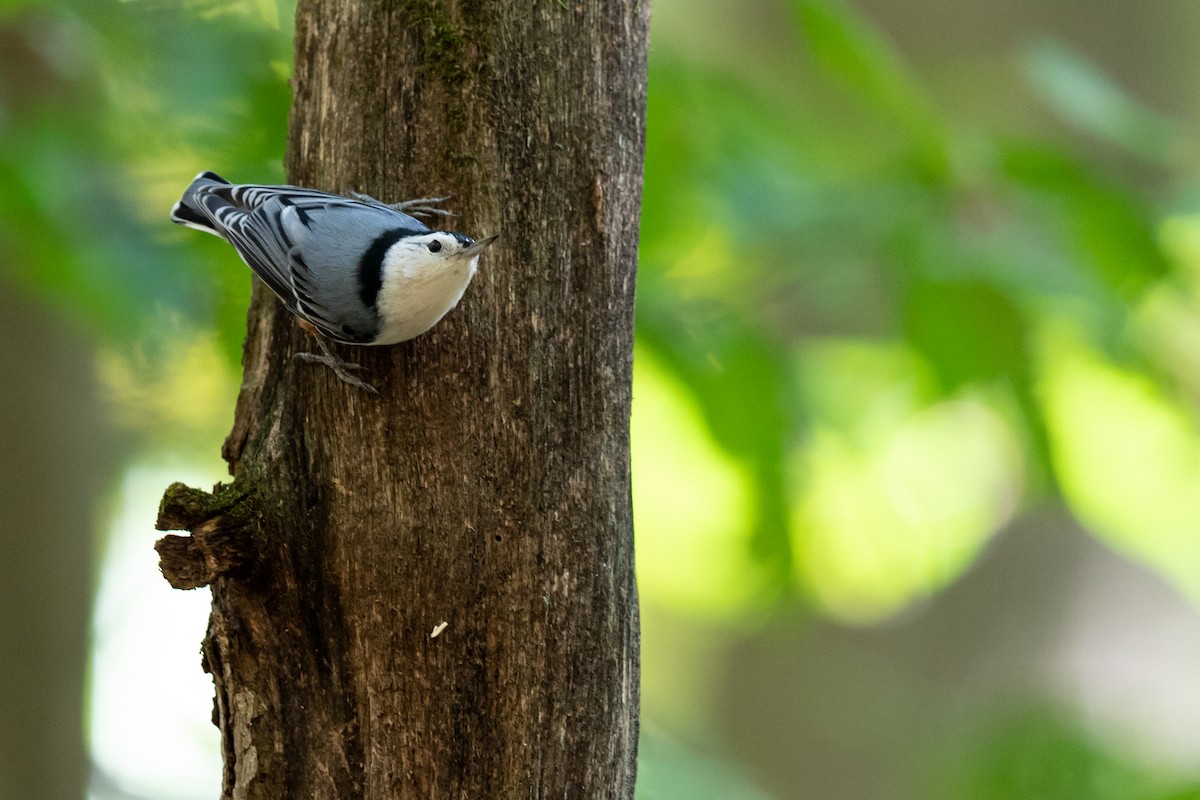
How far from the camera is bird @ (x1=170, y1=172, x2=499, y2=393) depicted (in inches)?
46.9

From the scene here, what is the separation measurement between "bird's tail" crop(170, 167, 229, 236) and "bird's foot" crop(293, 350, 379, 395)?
462mm

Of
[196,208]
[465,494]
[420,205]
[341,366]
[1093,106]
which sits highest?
[1093,106]

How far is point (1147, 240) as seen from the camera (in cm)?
191

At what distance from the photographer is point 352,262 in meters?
1.33

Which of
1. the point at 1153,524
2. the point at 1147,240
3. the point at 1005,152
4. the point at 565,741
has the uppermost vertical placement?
the point at 1005,152

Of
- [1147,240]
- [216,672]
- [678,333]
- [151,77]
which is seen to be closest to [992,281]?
[1147,240]

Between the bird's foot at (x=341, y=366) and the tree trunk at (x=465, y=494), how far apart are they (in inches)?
0.5

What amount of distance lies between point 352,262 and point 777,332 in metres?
1.51

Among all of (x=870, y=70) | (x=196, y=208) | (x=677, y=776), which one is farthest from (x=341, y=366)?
(x=870, y=70)

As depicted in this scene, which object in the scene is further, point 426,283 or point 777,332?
point 777,332

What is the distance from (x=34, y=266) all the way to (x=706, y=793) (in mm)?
1819

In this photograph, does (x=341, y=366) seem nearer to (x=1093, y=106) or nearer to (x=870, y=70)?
(x=870, y=70)

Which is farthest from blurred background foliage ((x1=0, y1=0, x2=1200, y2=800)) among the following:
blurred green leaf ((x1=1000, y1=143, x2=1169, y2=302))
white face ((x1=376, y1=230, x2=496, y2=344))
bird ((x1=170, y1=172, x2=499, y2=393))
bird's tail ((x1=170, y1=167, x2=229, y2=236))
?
white face ((x1=376, y1=230, x2=496, y2=344))

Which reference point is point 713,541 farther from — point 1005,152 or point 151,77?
point 151,77
